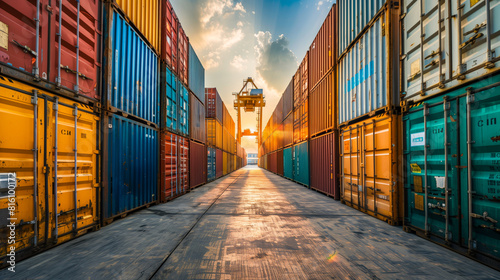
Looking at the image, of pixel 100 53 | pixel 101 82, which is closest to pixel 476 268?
pixel 101 82

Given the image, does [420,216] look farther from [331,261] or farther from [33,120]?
[33,120]

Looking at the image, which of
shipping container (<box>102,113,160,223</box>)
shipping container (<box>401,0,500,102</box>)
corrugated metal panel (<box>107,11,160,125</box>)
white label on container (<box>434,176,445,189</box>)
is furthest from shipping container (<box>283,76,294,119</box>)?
white label on container (<box>434,176,445,189</box>)

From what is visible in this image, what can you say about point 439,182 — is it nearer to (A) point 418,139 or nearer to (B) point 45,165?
(A) point 418,139

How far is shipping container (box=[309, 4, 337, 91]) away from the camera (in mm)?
10171

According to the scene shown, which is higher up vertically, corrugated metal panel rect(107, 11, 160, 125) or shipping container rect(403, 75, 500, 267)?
corrugated metal panel rect(107, 11, 160, 125)

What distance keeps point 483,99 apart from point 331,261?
3771 mm

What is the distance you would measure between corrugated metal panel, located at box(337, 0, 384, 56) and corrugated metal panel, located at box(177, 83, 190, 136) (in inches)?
314

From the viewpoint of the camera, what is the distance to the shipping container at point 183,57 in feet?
38.4

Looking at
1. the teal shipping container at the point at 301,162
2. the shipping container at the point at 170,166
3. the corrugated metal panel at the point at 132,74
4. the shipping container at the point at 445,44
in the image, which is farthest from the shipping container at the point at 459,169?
the teal shipping container at the point at 301,162

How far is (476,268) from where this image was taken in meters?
3.56

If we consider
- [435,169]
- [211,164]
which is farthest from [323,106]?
[211,164]

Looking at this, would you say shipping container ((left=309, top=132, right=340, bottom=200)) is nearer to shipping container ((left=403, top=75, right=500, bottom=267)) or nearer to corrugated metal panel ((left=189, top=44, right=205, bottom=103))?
shipping container ((left=403, top=75, right=500, bottom=267))

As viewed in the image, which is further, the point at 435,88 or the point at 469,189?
the point at 435,88

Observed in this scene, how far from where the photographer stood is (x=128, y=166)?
7004mm
